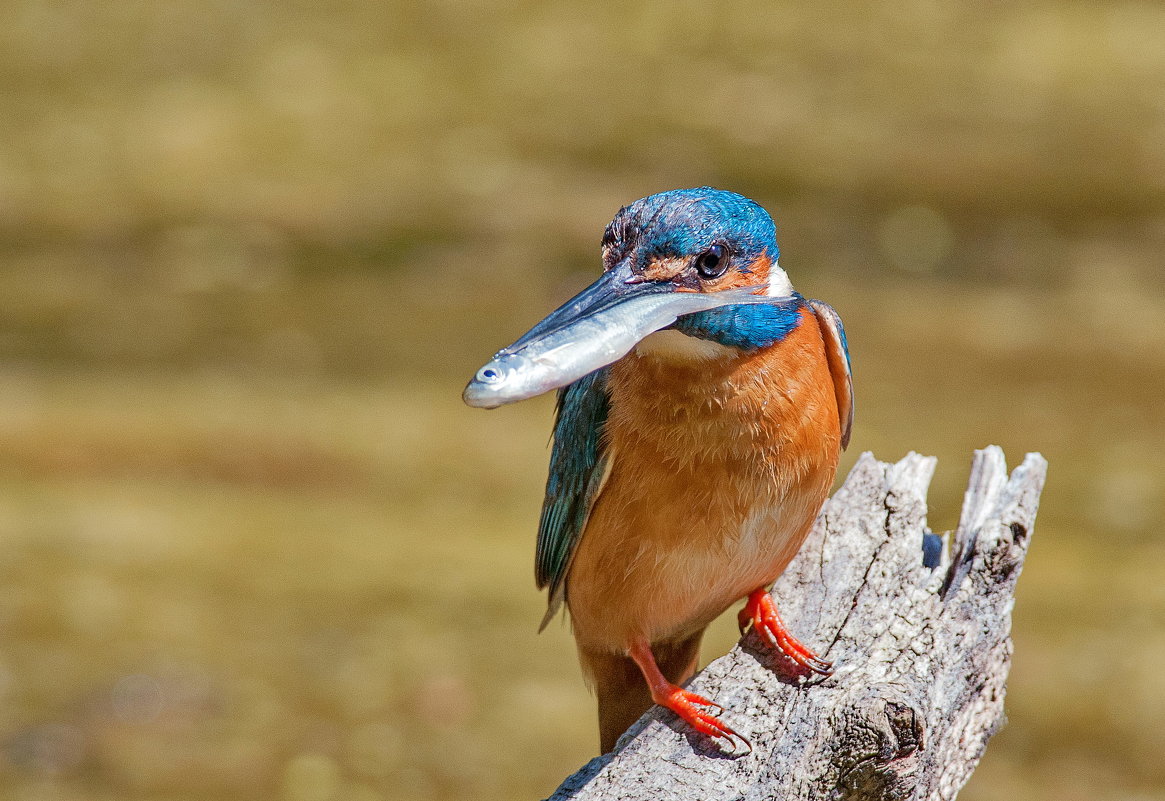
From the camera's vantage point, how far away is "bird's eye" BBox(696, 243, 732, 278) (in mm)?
3076

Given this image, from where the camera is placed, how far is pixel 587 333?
8.49 feet

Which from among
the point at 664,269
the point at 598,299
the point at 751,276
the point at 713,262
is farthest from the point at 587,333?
the point at 751,276

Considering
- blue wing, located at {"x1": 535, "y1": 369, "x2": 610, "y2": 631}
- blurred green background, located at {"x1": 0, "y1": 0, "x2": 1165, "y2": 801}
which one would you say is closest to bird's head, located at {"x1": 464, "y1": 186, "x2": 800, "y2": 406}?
blue wing, located at {"x1": 535, "y1": 369, "x2": 610, "y2": 631}

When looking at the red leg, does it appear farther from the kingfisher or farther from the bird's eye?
the bird's eye

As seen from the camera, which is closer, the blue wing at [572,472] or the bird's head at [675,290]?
the bird's head at [675,290]

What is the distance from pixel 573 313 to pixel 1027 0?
11.2m

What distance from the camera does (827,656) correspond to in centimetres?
330

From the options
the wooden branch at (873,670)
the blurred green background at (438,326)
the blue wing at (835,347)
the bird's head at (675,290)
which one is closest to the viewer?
the bird's head at (675,290)

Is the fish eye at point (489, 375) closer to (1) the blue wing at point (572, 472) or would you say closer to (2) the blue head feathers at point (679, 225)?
(2) the blue head feathers at point (679, 225)

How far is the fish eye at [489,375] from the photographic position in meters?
2.32

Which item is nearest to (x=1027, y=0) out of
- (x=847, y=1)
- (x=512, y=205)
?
(x=847, y=1)

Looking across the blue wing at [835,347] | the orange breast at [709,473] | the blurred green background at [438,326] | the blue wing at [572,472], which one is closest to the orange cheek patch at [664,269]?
the orange breast at [709,473]

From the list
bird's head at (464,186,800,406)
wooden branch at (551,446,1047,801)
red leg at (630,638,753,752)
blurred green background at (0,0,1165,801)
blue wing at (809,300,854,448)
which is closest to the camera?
bird's head at (464,186,800,406)

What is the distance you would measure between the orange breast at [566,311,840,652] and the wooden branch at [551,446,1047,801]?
216 millimetres
